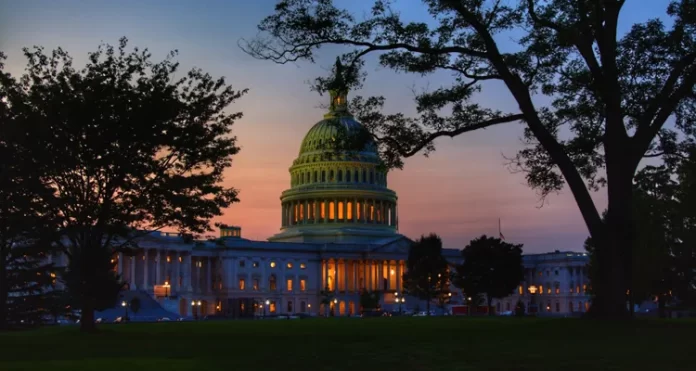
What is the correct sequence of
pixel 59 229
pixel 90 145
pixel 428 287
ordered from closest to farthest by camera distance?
pixel 90 145
pixel 59 229
pixel 428 287

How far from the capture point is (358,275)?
191750 millimetres

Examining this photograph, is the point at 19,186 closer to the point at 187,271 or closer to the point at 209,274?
the point at 187,271

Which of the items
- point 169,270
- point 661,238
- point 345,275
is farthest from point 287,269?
point 661,238

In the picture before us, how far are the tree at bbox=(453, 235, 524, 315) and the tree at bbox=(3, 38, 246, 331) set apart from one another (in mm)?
77119

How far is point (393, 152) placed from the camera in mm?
35844

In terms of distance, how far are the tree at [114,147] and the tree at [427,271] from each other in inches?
3509

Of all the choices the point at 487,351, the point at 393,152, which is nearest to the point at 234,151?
the point at 393,152

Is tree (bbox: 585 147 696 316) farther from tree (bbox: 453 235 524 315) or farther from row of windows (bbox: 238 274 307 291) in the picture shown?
row of windows (bbox: 238 274 307 291)

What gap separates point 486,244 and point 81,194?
83385 millimetres

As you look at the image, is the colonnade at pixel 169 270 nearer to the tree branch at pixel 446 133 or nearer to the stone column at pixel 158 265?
the stone column at pixel 158 265

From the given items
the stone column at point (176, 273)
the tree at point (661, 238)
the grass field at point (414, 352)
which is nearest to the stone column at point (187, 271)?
the stone column at point (176, 273)

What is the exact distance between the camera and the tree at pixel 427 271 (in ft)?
443

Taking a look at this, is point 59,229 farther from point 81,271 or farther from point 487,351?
point 487,351

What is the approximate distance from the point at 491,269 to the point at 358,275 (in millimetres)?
73829
